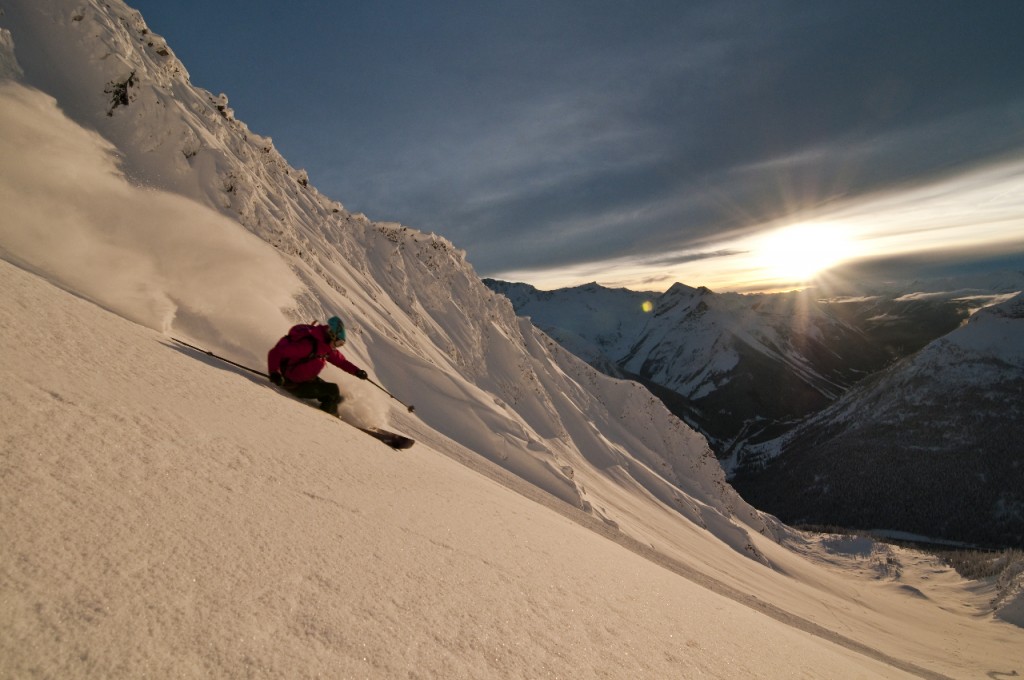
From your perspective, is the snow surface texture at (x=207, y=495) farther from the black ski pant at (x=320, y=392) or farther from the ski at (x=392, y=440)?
the black ski pant at (x=320, y=392)

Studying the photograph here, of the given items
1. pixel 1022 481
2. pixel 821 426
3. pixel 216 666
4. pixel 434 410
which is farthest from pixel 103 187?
pixel 821 426

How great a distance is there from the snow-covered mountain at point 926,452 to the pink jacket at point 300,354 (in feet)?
514

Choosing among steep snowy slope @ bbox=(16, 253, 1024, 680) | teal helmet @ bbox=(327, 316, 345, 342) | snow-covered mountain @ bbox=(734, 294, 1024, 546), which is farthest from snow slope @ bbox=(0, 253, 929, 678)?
snow-covered mountain @ bbox=(734, 294, 1024, 546)

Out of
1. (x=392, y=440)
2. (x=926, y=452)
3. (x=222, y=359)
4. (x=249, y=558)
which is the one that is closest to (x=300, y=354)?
(x=222, y=359)

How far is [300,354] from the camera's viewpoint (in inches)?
312

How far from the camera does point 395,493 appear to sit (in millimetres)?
4984

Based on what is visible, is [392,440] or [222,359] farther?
[392,440]

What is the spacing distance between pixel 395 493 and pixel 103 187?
986cm

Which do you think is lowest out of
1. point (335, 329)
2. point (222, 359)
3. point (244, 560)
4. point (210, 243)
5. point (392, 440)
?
point (244, 560)

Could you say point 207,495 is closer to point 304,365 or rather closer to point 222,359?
point 304,365

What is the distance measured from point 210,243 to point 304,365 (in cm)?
568

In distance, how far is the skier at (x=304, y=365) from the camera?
7.84 m

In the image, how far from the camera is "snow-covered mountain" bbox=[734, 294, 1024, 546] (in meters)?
Result: 126

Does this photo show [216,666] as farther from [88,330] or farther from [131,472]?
[88,330]
